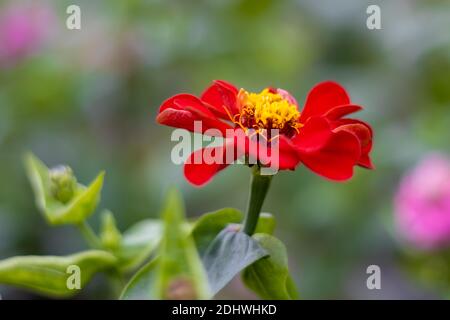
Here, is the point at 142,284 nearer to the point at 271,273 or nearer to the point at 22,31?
the point at 271,273

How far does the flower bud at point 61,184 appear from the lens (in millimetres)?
537

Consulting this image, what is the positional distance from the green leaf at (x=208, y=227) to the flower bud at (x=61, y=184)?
3.8 inches

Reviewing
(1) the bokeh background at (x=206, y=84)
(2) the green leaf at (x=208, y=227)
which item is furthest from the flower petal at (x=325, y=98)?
(1) the bokeh background at (x=206, y=84)

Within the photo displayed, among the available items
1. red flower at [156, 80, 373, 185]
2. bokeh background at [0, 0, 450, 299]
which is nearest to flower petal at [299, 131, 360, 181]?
red flower at [156, 80, 373, 185]

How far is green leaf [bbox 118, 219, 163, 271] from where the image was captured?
0.58 meters

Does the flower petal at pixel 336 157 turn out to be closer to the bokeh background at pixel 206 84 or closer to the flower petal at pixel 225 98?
the flower petal at pixel 225 98

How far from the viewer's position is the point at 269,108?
0.55 metres

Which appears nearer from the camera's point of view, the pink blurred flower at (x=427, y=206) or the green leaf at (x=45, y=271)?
the green leaf at (x=45, y=271)

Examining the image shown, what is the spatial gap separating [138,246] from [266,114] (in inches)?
5.9

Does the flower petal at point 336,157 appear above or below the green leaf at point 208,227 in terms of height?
above

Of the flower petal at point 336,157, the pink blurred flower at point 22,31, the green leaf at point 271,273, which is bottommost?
the green leaf at point 271,273

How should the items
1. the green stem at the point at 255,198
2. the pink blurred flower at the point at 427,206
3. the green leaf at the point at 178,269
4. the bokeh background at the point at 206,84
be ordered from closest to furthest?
1. the green leaf at the point at 178,269
2. the green stem at the point at 255,198
3. the pink blurred flower at the point at 427,206
4. the bokeh background at the point at 206,84

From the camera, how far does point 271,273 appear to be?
1.59 ft

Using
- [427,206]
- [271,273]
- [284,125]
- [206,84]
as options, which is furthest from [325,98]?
[206,84]
